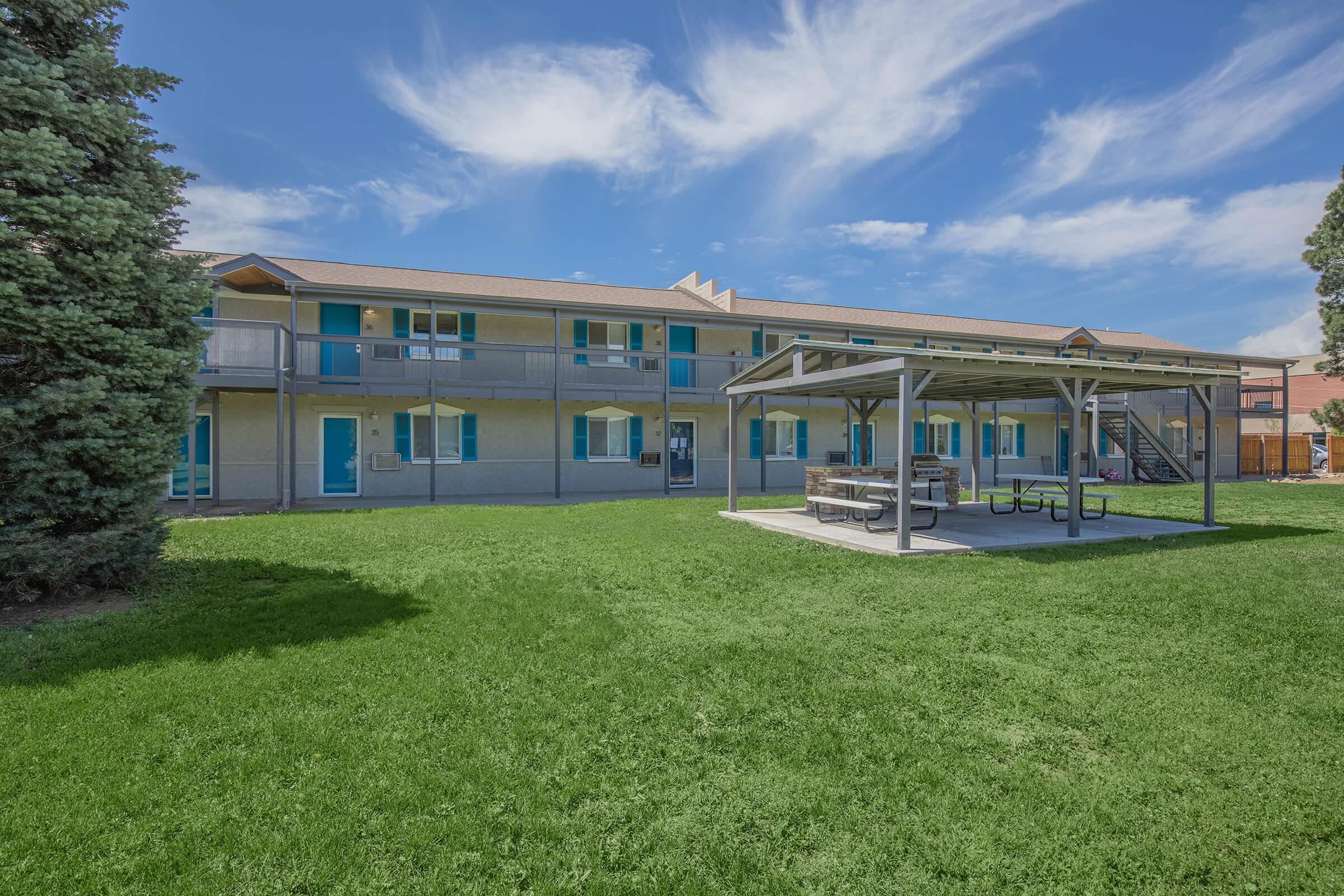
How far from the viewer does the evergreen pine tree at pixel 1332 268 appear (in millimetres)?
26375

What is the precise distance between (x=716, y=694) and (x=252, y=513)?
12695 mm

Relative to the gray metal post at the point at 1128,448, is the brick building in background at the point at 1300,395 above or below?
above

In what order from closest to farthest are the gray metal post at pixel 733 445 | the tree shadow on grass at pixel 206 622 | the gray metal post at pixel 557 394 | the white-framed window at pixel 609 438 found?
the tree shadow on grass at pixel 206 622 < the gray metal post at pixel 733 445 < the gray metal post at pixel 557 394 < the white-framed window at pixel 609 438

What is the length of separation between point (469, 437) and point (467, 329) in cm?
306

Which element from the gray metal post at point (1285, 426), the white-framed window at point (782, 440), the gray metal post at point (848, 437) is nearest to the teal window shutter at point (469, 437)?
the white-framed window at point (782, 440)

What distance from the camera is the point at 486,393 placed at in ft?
54.0

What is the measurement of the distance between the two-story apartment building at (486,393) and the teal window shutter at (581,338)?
0.05m

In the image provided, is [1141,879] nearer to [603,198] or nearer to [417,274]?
[603,198]

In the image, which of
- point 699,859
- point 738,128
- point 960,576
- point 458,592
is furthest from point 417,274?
point 699,859

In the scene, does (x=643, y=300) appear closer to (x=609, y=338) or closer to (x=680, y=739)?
(x=609, y=338)

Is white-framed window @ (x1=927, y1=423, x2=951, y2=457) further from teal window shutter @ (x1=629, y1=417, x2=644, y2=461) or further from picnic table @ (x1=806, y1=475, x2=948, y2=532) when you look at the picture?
teal window shutter @ (x1=629, y1=417, x2=644, y2=461)

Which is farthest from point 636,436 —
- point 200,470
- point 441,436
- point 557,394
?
point 200,470

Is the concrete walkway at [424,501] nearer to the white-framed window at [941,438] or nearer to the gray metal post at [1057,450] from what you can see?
the white-framed window at [941,438]

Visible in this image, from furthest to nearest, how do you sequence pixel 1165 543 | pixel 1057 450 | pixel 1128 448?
1. pixel 1128 448
2. pixel 1057 450
3. pixel 1165 543
